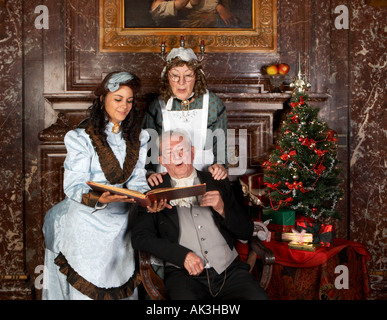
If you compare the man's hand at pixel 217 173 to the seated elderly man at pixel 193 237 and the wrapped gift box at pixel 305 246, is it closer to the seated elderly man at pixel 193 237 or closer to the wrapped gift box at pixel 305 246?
the seated elderly man at pixel 193 237

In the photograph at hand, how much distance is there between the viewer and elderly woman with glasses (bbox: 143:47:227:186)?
3.82 m

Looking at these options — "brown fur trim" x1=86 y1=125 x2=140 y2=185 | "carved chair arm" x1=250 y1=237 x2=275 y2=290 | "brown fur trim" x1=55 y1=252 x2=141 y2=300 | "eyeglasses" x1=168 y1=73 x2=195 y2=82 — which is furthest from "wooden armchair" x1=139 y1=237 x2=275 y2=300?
"eyeglasses" x1=168 y1=73 x2=195 y2=82

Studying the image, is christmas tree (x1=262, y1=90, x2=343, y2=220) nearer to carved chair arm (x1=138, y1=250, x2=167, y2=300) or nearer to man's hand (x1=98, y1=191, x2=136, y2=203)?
carved chair arm (x1=138, y1=250, x2=167, y2=300)

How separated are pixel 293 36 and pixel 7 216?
345 centimetres

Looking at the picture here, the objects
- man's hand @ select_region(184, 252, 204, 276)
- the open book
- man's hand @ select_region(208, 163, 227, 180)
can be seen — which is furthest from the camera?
man's hand @ select_region(208, 163, 227, 180)

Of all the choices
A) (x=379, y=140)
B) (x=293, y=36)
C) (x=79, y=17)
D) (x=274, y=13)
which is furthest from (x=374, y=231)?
(x=79, y=17)

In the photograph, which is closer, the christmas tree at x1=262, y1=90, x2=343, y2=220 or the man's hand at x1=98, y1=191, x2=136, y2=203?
the man's hand at x1=98, y1=191, x2=136, y2=203

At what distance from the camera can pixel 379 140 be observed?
477 centimetres

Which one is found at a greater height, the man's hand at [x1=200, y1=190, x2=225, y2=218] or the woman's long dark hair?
the woman's long dark hair

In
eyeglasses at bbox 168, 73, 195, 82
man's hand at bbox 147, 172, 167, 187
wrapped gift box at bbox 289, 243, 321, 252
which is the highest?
eyeglasses at bbox 168, 73, 195, 82

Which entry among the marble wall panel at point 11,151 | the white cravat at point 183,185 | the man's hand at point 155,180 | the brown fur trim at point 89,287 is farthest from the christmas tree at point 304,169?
the marble wall panel at point 11,151

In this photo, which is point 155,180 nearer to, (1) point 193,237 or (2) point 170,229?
(2) point 170,229

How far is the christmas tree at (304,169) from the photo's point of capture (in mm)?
3816

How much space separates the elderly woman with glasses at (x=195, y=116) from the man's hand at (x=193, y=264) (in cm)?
112
